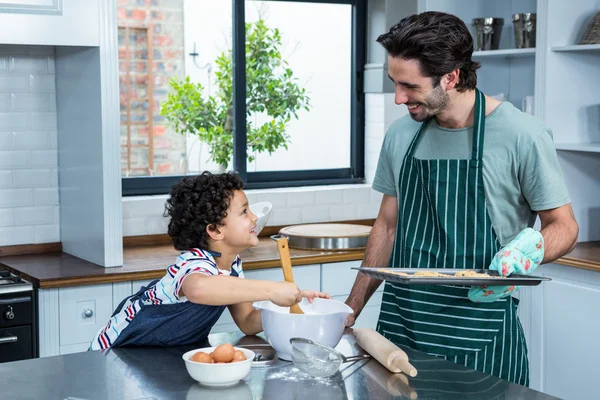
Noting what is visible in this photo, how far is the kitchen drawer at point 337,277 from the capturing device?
3986mm

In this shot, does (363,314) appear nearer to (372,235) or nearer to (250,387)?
(372,235)

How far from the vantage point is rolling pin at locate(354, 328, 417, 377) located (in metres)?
2.05

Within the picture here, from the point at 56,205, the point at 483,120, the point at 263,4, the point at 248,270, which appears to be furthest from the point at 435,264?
the point at 263,4

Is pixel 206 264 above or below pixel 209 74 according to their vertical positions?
below

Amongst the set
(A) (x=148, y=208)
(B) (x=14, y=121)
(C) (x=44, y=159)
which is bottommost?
(A) (x=148, y=208)

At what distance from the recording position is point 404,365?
204cm

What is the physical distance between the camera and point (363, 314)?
4.10 m

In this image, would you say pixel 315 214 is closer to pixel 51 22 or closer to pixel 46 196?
pixel 46 196

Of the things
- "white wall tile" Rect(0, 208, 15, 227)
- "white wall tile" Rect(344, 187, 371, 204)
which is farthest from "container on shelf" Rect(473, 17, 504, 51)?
"white wall tile" Rect(0, 208, 15, 227)

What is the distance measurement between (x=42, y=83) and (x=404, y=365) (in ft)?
8.68

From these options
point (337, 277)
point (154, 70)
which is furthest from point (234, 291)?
point (154, 70)

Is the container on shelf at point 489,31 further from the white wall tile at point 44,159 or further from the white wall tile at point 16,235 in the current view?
the white wall tile at point 16,235

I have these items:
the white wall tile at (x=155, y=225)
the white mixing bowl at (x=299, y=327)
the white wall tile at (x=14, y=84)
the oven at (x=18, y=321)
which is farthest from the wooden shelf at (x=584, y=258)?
the white wall tile at (x=14, y=84)

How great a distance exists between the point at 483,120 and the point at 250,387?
3.37ft
